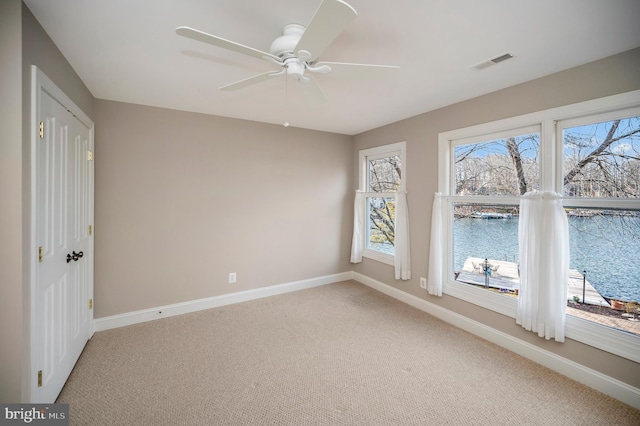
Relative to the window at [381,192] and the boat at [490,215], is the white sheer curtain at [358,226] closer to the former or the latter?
the window at [381,192]

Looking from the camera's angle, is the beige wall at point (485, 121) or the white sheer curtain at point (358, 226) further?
the white sheer curtain at point (358, 226)

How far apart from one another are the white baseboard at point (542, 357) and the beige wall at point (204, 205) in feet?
5.91

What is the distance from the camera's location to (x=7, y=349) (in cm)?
139

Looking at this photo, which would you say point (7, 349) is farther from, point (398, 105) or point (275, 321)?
point (398, 105)

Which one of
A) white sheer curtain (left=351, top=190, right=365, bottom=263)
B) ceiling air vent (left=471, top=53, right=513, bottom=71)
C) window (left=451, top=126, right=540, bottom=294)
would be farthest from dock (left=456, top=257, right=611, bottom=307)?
ceiling air vent (left=471, top=53, right=513, bottom=71)

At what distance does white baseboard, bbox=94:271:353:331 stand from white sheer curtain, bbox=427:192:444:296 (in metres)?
1.72

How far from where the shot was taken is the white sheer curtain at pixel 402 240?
3523mm

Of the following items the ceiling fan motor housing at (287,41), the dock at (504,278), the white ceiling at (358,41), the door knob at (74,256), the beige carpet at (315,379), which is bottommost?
the beige carpet at (315,379)

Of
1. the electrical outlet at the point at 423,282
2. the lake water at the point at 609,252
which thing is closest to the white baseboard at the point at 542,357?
the electrical outlet at the point at 423,282

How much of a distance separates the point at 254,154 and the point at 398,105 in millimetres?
1911

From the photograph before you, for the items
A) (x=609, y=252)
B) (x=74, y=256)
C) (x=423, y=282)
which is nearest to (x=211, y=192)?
(x=74, y=256)

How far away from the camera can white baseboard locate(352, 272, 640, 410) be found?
6.23 feet

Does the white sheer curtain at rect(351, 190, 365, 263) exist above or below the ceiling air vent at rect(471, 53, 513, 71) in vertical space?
below

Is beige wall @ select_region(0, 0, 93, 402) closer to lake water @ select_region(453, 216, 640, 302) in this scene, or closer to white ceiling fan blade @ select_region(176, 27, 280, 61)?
white ceiling fan blade @ select_region(176, 27, 280, 61)
